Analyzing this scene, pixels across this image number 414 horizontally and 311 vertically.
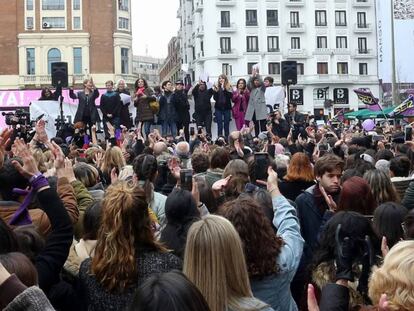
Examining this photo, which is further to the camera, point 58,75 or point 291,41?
point 291,41

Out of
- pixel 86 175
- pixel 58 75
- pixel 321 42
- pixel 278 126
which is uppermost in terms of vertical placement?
pixel 321 42

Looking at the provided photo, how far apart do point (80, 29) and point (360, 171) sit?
192 feet

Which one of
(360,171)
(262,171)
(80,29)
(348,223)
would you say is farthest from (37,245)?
(80,29)

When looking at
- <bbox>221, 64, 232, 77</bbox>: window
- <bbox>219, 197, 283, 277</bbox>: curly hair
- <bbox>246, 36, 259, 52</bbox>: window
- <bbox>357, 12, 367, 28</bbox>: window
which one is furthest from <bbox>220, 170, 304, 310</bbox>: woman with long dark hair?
<bbox>357, 12, 367, 28</bbox>: window

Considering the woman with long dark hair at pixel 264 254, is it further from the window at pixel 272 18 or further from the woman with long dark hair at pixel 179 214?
the window at pixel 272 18

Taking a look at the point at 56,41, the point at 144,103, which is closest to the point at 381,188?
the point at 144,103

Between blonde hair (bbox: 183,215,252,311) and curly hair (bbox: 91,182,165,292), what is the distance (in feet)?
1.65

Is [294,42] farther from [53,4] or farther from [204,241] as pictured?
[204,241]

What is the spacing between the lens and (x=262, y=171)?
5547 mm

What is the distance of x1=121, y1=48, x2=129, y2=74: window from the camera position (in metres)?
62.7

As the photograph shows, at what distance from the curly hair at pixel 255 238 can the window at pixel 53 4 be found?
202ft

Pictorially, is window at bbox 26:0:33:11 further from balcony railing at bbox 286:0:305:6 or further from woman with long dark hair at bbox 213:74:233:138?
woman with long dark hair at bbox 213:74:233:138

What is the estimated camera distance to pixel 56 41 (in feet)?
200

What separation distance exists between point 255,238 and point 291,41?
6745 cm
